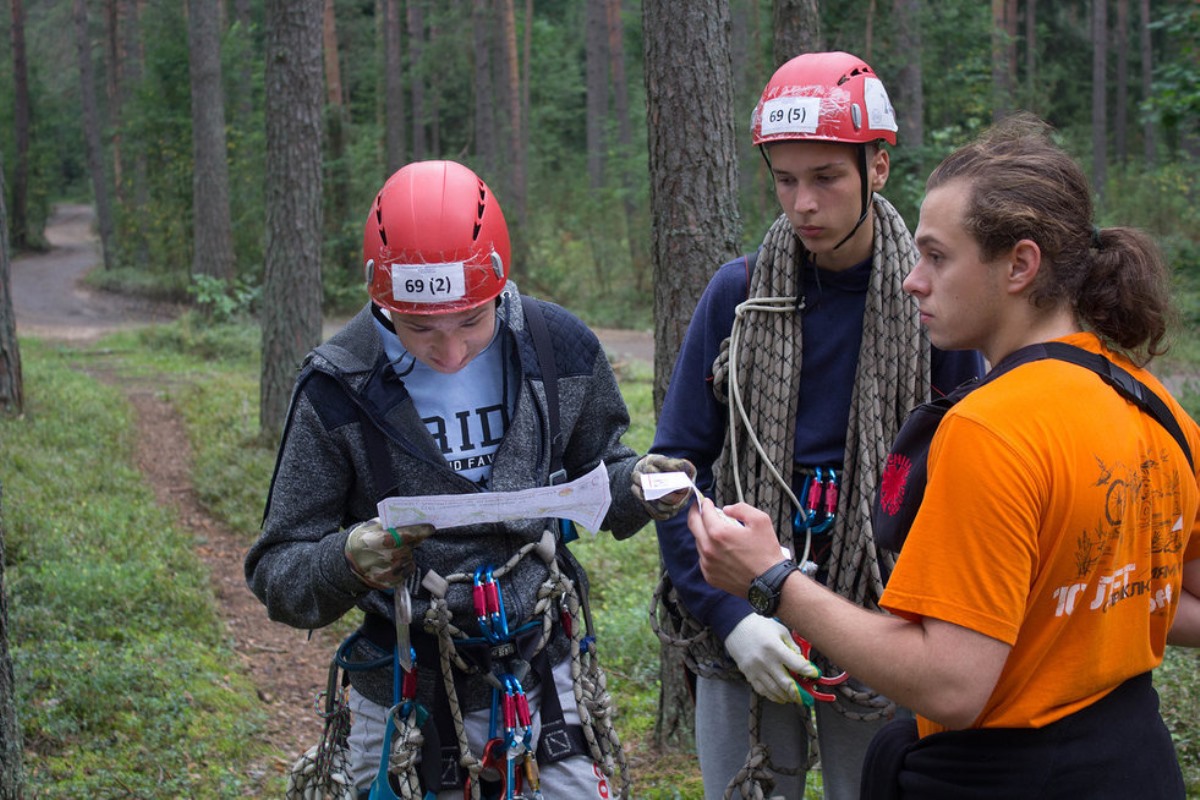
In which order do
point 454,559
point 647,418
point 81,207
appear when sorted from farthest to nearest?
point 81,207
point 647,418
point 454,559

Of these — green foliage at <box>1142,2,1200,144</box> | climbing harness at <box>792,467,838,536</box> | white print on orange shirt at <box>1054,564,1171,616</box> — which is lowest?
climbing harness at <box>792,467,838,536</box>

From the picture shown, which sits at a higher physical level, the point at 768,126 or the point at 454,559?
the point at 768,126

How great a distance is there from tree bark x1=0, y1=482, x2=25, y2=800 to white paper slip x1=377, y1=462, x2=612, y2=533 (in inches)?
56.9

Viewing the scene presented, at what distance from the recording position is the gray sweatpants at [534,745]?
2732 mm

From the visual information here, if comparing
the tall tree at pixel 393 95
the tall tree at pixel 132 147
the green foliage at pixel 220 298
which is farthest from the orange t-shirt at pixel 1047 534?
the tall tree at pixel 393 95

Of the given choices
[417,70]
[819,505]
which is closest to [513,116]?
[417,70]

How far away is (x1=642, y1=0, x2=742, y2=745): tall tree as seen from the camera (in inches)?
173

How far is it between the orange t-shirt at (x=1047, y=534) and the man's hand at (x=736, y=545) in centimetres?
28

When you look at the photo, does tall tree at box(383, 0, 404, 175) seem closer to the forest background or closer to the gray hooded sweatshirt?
the forest background

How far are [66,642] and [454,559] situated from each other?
3773 millimetres

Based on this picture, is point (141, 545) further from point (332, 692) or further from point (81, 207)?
point (81, 207)

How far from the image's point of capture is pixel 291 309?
10102mm

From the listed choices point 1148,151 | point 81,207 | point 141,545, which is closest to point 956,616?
point 141,545

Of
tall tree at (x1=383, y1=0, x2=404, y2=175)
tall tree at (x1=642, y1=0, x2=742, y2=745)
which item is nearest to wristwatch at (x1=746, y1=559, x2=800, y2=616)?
tall tree at (x1=642, y1=0, x2=742, y2=745)
